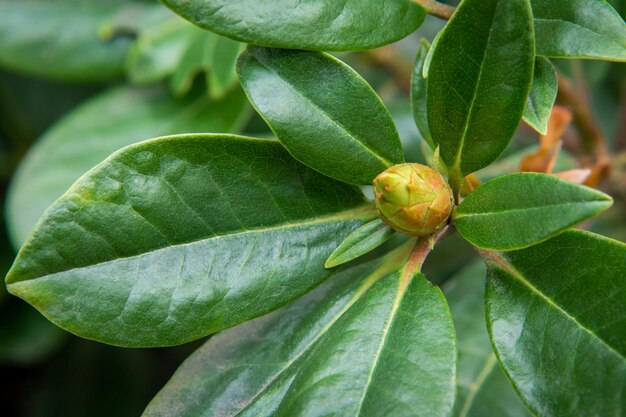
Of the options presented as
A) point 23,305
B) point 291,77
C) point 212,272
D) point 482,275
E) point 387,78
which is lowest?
point 23,305

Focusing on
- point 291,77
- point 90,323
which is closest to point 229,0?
point 291,77

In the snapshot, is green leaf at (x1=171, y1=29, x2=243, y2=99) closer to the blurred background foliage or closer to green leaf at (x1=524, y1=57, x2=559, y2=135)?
the blurred background foliage

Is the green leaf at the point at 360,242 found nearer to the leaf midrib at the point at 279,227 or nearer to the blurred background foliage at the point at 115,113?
the leaf midrib at the point at 279,227

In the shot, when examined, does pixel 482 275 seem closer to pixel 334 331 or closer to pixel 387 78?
pixel 334 331

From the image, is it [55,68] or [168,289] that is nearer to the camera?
[168,289]

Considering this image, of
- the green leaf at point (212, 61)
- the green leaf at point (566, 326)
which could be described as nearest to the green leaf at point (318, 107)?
the green leaf at point (566, 326)

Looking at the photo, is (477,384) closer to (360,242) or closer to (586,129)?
(360,242)
